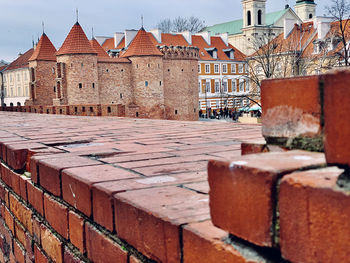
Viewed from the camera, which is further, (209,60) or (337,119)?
(209,60)

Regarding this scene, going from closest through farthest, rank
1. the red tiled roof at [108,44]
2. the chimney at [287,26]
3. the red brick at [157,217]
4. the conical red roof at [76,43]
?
the red brick at [157,217] < the conical red roof at [76,43] < the chimney at [287,26] < the red tiled roof at [108,44]

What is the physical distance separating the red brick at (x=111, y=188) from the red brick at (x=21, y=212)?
0.97 meters

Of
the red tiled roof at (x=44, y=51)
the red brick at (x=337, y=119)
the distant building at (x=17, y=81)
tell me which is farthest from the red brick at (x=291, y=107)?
the distant building at (x=17, y=81)

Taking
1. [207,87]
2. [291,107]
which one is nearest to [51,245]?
[291,107]

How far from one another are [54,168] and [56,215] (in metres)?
0.22

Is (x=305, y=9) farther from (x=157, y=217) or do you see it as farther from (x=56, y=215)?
(x=157, y=217)

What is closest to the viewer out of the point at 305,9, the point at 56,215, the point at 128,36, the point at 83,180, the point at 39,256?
the point at 83,180

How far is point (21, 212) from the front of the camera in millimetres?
2770

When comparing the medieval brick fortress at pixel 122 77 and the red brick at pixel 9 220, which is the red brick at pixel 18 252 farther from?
the medieval brick fortress at pixel 122 77

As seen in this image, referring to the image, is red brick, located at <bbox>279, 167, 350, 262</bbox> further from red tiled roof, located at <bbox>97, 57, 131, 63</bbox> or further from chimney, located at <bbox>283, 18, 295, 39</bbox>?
chimney, located at <bbox>283, 18, 295, 39</bbox>

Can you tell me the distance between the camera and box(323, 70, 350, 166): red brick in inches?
32.5

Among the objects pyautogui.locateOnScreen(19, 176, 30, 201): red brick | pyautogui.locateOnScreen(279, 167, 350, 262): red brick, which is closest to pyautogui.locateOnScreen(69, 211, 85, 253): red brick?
pyautogui.locateOnScreen(19, 176, 30, 201): red brick

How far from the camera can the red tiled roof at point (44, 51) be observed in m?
39.8

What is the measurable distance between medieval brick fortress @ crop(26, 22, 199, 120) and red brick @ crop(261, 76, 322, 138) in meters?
34.0
